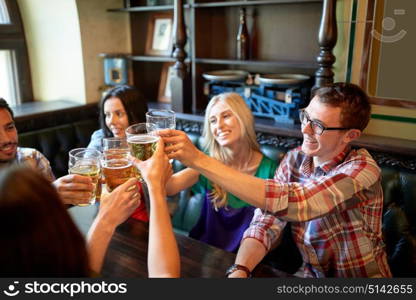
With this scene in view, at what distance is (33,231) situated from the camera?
1.87 ft

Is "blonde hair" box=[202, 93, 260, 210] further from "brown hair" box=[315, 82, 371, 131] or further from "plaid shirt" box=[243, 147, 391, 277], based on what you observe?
"brown hair" box=[315, 82, 371, 131]

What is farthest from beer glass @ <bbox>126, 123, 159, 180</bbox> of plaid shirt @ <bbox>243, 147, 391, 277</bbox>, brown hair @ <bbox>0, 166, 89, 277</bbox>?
brown hair @ <bbox>0, 166, 89, 277</bbox>

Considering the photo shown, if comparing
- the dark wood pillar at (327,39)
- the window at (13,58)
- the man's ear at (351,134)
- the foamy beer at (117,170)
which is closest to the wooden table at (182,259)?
the foamy beer at (117,170)

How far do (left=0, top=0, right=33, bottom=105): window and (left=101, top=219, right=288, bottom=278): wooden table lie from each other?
2194 mm

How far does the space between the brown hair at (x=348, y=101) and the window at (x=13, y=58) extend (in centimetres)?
267

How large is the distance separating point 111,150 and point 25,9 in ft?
8.08

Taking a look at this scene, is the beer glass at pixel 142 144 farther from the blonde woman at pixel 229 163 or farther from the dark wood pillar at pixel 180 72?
the dark wood pillar at pixel 180 72

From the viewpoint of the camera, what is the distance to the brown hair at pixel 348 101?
1.35 meters

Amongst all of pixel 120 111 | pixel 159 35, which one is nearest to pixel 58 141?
pixel 120 111

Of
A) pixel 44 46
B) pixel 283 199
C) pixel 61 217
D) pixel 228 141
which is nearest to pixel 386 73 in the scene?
pixel 228 141

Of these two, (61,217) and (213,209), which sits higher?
(61,217)

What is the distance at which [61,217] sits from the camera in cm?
61

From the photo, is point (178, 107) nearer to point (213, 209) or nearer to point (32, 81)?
point (213, 209)

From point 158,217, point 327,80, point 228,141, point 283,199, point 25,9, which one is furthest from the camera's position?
point 25,9
